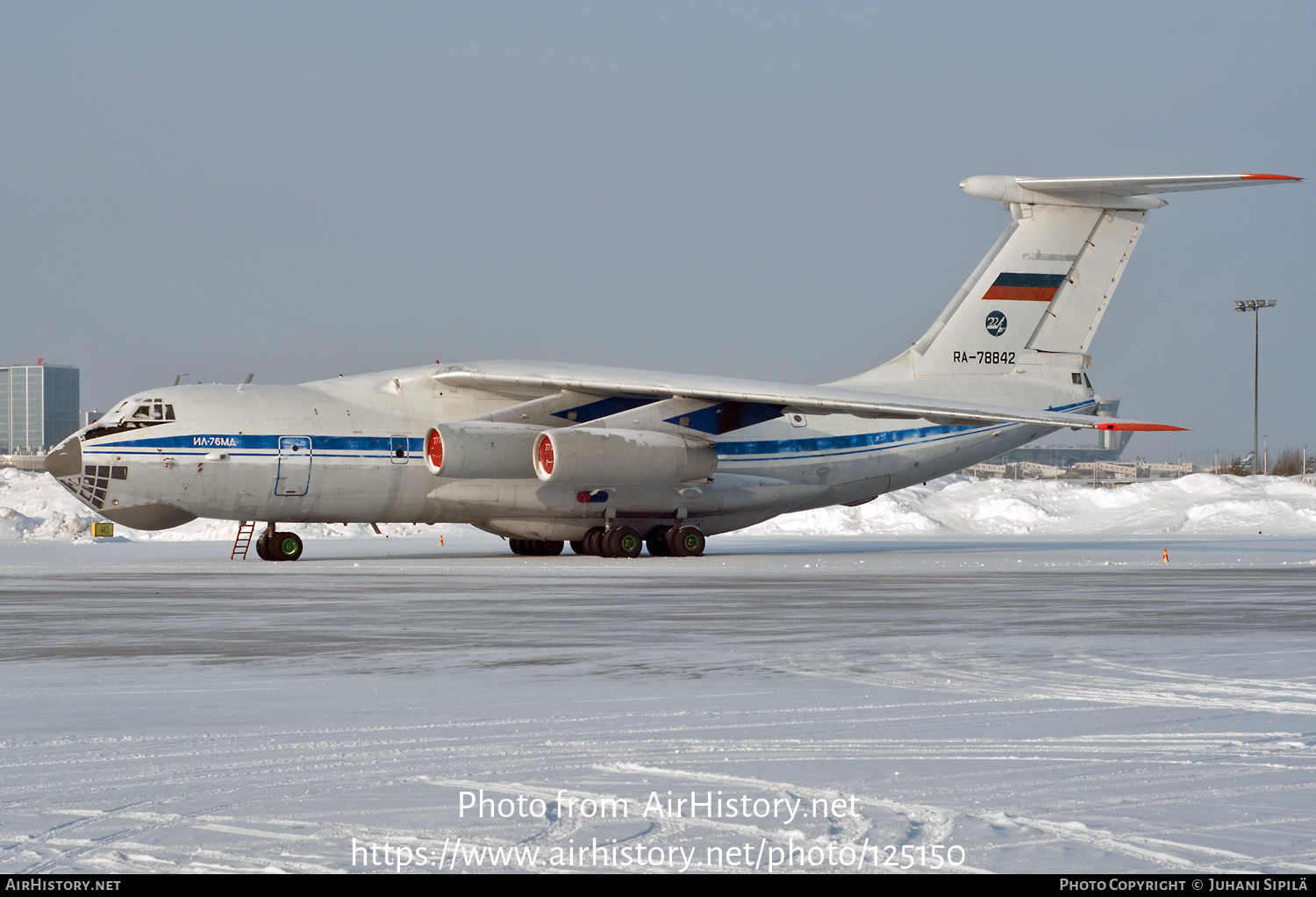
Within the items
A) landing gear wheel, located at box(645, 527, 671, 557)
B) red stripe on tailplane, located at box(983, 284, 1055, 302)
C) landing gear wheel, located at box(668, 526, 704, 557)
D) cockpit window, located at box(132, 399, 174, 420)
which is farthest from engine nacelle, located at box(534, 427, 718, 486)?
red stripe on tailplane, located at box(983, 284, 1055, 302)

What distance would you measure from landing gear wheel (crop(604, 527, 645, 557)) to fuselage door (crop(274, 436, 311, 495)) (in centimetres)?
484

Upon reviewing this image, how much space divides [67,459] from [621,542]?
8.28 m

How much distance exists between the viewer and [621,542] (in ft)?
72.7

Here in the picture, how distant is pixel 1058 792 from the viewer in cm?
450

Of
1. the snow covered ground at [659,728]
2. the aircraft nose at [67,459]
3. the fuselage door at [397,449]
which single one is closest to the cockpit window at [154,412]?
the aircraft nose at [67,459]

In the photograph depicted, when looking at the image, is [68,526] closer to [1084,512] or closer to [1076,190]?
[1076,190]

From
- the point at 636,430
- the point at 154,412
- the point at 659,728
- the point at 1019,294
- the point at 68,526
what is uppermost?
the point at 1019,294

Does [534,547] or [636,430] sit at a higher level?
[636,430]

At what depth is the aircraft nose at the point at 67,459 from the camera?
64.6 feet

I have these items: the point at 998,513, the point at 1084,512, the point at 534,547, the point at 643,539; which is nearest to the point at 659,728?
the point at 643,539

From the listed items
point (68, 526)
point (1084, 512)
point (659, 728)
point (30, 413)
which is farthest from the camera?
point (30, 413)

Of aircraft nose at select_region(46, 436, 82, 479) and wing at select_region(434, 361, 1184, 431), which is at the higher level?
wing at select_region(434, 361, 1184, 431)

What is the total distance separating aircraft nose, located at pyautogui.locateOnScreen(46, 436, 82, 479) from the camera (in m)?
19.7

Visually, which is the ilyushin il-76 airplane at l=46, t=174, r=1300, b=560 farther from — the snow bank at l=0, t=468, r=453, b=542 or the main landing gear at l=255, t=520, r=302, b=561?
the snow bank at l=0, t=468, r=453, b=542
